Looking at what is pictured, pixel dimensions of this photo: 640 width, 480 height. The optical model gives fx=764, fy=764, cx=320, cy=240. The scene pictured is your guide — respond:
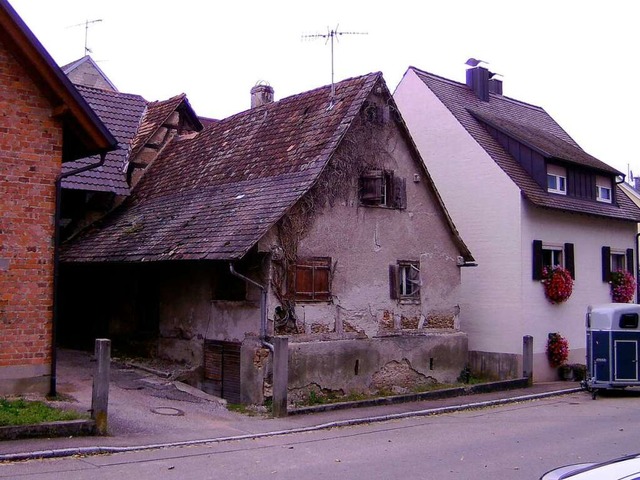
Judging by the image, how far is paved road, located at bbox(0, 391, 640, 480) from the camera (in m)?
9.45

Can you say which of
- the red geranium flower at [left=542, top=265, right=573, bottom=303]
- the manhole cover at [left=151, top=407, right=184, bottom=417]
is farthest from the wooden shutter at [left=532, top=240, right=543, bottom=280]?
the manhole cover at [left=151, top=407, right=184, bottom=417]

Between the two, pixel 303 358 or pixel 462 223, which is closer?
pixel 303 358

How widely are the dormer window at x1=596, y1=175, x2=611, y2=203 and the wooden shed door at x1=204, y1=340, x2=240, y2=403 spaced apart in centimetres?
1438

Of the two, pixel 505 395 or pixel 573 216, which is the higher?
pixel 573 216

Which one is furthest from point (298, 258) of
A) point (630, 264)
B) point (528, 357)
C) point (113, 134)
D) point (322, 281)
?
point (630, 264)

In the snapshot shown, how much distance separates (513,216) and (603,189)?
18.6 feet

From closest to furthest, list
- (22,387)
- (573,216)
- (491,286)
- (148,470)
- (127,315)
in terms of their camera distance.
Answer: (148,470), (22,387), (127,315), (491,286), (573,216)

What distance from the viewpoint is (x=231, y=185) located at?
58.6 feet

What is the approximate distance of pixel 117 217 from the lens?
20.4 meters

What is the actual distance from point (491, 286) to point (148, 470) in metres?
14.1

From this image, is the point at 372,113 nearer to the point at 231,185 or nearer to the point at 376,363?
the point at 231,185

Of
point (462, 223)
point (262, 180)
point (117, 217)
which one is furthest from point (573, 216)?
point (117, 217)

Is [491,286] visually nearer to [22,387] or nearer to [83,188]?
[83,188]

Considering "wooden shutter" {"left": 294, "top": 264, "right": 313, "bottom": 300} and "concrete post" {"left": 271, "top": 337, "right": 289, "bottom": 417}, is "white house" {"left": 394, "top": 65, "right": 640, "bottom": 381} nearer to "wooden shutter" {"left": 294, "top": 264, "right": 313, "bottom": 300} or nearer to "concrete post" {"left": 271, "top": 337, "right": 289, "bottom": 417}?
"wooden shutter" {"left": 294, "top": 264, "right": 313, "bottom": 300}
